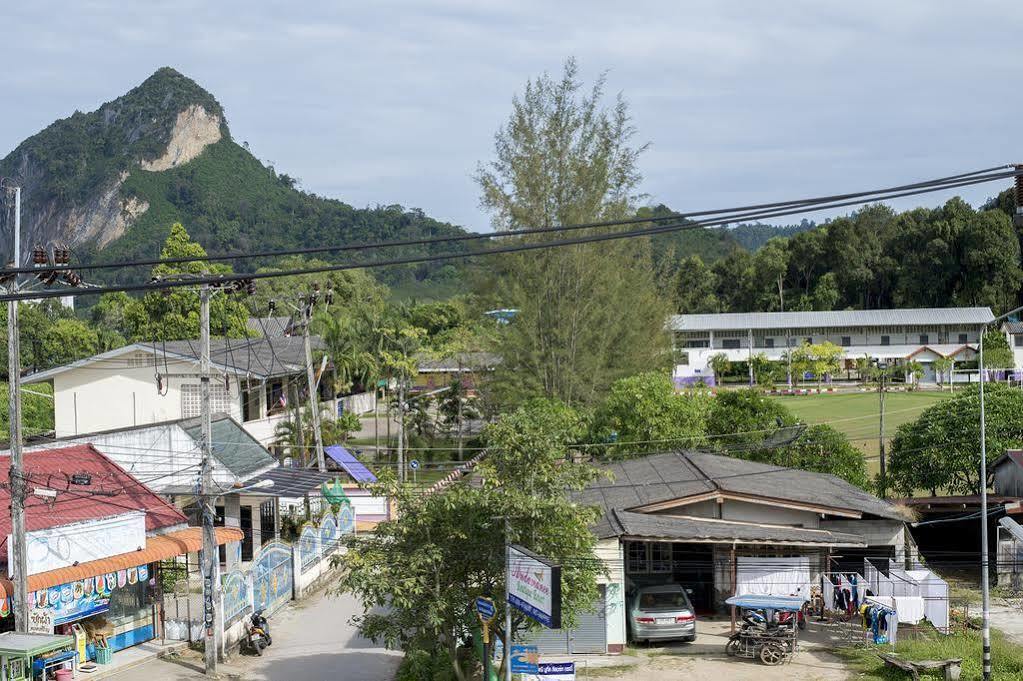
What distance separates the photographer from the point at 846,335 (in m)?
94.2

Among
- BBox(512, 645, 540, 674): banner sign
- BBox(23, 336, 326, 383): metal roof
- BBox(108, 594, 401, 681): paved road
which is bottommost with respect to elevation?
BBox(108, 594, 401, 681): paved road

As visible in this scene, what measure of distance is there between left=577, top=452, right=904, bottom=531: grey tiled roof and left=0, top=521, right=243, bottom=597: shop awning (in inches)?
366

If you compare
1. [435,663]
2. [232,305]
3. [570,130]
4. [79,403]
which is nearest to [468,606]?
[435,663]

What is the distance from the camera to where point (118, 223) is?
610 feet

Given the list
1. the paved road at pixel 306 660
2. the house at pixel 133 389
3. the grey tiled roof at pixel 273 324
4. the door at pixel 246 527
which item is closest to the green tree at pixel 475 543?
the paved road at pixel 306 660

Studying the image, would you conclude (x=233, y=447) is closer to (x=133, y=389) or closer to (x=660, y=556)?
(x=133, y=389)

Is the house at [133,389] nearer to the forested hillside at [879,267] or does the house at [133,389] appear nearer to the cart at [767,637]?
the cart at [767,637]

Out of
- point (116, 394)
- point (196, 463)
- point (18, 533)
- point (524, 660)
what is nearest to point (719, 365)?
point (116, 394)

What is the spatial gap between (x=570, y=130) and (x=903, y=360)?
5965 cm

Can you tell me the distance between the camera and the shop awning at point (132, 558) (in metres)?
20.4

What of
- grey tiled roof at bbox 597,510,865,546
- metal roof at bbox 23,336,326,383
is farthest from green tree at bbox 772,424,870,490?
metal roof at bbox 23,336,326,383

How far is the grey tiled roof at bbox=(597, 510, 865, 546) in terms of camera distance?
22.7 metres

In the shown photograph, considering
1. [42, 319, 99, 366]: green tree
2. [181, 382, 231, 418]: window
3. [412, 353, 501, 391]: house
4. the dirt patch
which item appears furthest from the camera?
[42, 319, 99, 366]: green tree

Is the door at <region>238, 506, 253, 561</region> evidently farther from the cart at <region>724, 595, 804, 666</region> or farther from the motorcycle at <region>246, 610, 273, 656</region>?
the cart at <region>724, 595, 804, 666</region>
